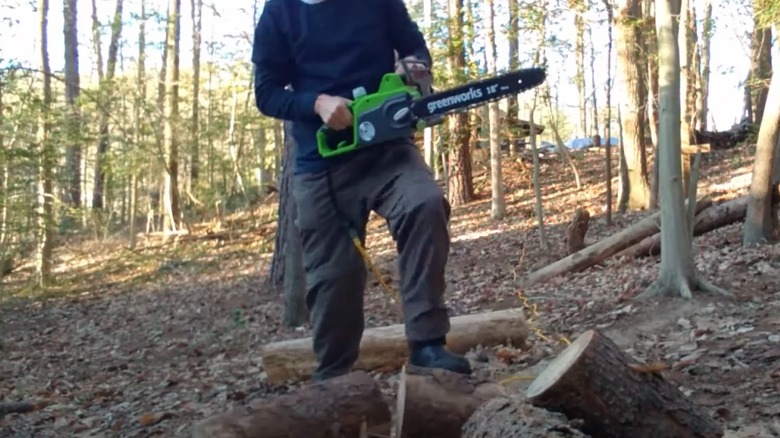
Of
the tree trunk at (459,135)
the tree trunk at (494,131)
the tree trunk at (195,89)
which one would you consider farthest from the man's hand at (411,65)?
the tree trunk at (195,89)

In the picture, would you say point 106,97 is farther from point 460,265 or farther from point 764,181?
point 764,181

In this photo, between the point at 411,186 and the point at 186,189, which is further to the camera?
the point at 186,189

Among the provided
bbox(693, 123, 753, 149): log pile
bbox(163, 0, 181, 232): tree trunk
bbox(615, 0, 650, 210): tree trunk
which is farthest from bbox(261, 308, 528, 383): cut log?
bbox(163, 0, 181, 232): tree trunk

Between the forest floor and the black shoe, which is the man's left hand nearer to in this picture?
the black shoe

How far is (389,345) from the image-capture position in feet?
16.8

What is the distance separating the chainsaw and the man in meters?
0.07

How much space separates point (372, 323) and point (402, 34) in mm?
4484

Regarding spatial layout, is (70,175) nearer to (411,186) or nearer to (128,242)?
(128,242)

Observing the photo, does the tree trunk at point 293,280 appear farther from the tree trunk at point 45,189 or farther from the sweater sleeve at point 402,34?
the tree trunk at point 45,189

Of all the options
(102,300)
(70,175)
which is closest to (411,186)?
(102,300)

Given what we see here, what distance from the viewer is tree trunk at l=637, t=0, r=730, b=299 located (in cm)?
596

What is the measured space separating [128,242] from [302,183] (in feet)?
72.8

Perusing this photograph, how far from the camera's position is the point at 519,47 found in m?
12.6

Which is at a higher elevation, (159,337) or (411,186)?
(411,186)
